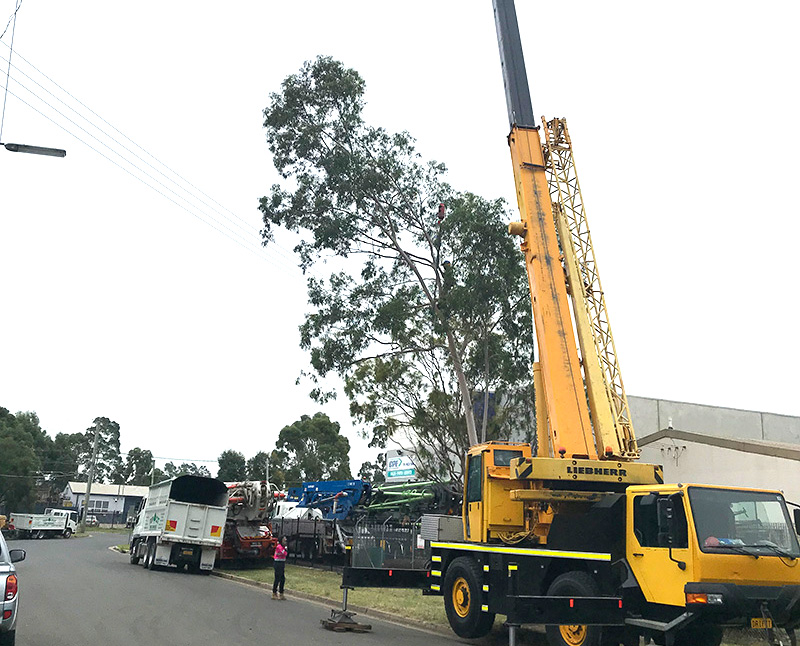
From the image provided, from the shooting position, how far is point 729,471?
21578 millimetres

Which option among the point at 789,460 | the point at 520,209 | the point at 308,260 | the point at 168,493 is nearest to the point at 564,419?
the point at 520,209

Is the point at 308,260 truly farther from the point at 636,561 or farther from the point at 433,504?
the point at 636,561

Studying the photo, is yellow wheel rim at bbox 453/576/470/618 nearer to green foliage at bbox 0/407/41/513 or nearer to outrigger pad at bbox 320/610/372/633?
outrigger pad at bbox 320/610/372/633

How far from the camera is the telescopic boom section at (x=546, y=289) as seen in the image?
39.8 feet

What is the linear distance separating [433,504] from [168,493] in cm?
862

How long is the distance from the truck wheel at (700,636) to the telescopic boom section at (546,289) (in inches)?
110

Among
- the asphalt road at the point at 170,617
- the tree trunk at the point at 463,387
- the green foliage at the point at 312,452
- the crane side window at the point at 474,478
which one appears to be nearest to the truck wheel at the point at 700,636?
the asphalt road at the point at 170,617

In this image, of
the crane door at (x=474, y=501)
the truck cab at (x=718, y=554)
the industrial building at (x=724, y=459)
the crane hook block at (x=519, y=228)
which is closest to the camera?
the truck cab at (x=718, y=554)

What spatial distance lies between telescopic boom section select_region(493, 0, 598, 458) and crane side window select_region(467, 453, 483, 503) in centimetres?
110

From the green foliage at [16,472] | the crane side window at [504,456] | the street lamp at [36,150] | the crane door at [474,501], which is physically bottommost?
the crane door at [474,501]

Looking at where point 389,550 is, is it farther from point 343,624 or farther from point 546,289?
point 546,289

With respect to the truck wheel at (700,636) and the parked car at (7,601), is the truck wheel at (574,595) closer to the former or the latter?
the truck wheel at (700,636)

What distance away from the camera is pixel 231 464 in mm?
90062

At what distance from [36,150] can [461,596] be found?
30.7 feet
